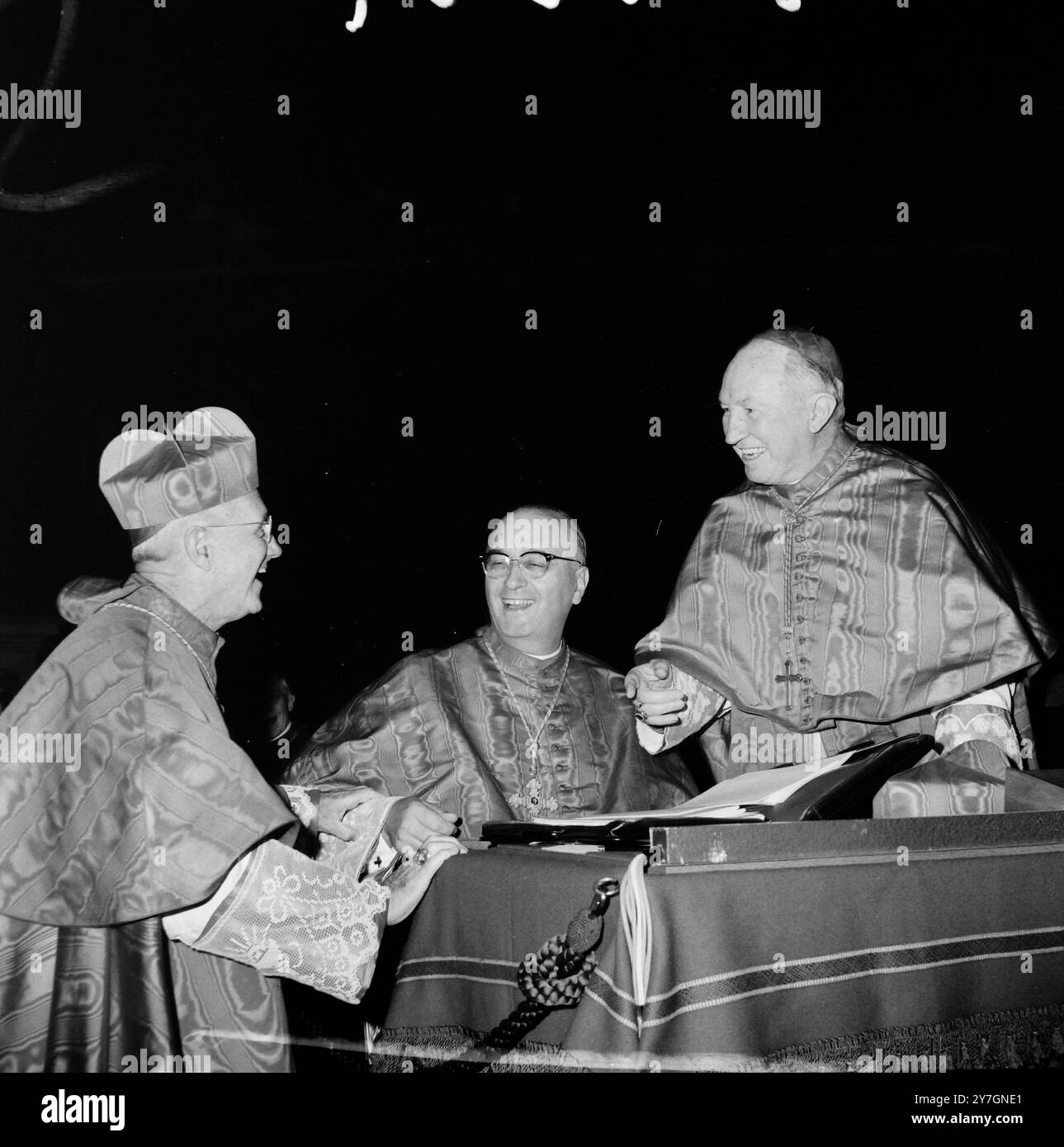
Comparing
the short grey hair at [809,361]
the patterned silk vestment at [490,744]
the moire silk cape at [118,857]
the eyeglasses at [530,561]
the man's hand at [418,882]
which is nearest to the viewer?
the moire silk cape at [118,857]

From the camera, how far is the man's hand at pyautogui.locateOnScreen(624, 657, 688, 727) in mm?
3365

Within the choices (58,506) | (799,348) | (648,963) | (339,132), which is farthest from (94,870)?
(339,132)

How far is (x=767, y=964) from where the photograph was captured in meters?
2.16

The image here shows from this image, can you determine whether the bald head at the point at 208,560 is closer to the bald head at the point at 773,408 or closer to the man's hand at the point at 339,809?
the man's hand at the point at 339,809

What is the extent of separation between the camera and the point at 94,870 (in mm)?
2336

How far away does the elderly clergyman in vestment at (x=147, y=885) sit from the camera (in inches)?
91.6

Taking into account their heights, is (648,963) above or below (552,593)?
below

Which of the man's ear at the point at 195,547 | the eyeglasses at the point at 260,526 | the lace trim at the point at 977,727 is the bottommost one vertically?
the lace trim at the point at 977,727

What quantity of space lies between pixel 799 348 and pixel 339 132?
2.83m
